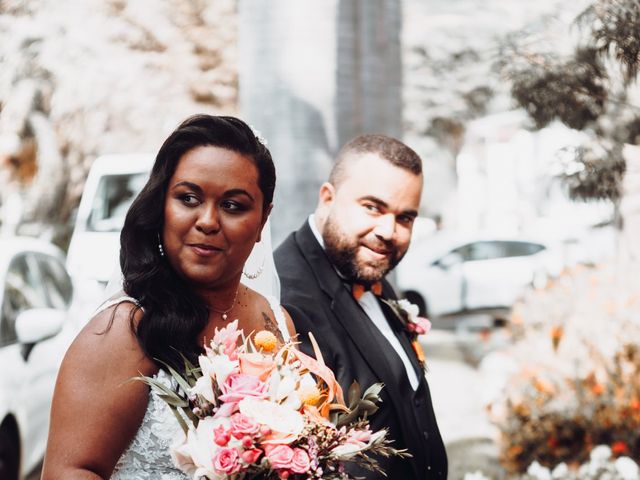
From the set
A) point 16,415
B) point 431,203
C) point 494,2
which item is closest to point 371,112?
point 16,415

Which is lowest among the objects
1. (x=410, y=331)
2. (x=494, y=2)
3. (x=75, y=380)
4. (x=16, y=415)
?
(x=16, y=415)

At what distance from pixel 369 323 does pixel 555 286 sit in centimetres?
569

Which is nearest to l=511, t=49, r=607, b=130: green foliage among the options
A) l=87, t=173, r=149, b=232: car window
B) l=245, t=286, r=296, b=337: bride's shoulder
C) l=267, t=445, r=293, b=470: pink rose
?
l=245, t=286, r=296, b=337: bride's shoulder

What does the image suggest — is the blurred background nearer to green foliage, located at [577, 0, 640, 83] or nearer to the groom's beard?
green foliage, located at [577, 0, 640, 83]

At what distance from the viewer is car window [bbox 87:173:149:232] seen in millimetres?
11516

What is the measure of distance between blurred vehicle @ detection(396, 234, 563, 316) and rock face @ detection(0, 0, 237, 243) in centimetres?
513

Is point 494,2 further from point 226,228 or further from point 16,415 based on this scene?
point 226,228

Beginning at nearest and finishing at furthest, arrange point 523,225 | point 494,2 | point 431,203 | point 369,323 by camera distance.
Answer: point 369,323, point 494,2, point 523,225, point 431,203

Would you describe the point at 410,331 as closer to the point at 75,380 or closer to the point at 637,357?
the point at 75,380

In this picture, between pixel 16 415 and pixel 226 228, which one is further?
pixel 16 415

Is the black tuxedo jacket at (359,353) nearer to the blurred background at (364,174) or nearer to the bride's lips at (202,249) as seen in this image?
the bride's lips at (202,249)

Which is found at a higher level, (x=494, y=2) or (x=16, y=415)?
(x=494, y=2)

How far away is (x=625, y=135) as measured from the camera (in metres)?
4.25

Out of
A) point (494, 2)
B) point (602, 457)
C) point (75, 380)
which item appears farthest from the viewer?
point (494, 2)
